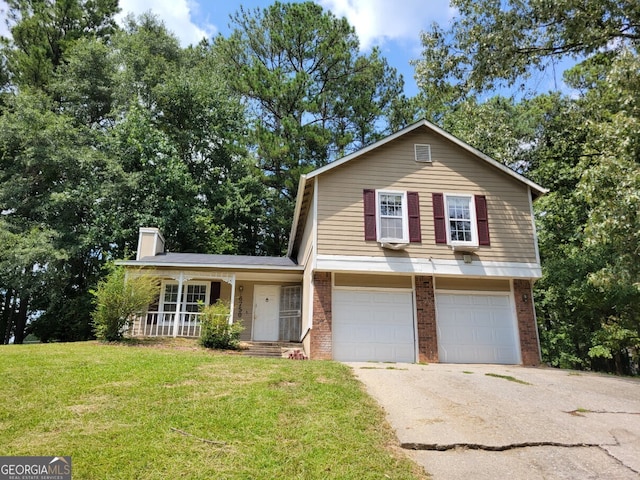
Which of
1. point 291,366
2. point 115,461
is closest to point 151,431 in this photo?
point 115,461

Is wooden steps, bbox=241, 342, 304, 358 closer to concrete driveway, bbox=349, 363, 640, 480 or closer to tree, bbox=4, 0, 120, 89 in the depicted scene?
concrete driveway, bbox=349, 363, 640, 480

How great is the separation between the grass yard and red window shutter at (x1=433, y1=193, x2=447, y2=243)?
627 cm

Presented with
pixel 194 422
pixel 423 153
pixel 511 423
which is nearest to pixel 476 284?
pixel 423 153

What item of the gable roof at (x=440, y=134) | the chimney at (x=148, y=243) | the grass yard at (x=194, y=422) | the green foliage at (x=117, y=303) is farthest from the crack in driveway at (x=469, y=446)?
the chimney at (x=148, y=243)

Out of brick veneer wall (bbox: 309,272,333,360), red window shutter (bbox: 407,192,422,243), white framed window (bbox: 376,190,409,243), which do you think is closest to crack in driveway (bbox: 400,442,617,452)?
brick veneer wall (bbox: 309,272,333,360)

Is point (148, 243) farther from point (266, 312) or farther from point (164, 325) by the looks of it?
point (266, 312)

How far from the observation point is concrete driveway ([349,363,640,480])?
500cm

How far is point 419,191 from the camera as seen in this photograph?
1352 centimetres

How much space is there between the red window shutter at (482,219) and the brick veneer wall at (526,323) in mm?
1592

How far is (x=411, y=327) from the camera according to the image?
12859 mm

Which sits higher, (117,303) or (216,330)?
(117,303)

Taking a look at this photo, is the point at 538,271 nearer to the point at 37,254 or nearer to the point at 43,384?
the point at 43,384

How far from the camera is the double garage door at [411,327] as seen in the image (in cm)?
1258

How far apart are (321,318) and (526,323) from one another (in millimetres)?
6032
